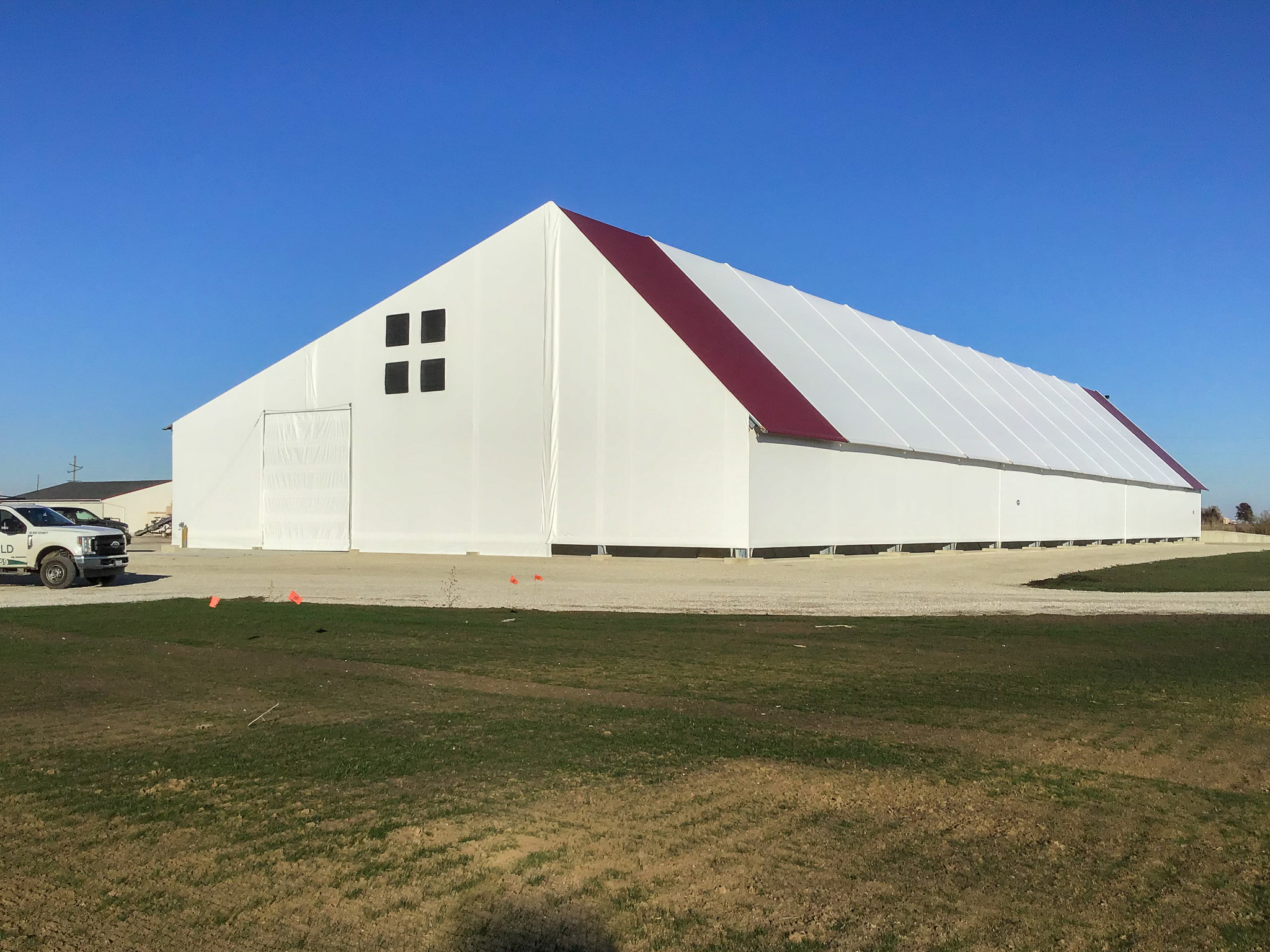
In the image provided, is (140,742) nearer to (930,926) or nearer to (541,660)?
(541,660)

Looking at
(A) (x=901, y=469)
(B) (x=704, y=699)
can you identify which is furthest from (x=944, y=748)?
(A) (x=901, y=469)

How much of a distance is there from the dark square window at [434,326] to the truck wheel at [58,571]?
16202 millimetres

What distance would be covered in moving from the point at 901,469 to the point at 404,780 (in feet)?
109

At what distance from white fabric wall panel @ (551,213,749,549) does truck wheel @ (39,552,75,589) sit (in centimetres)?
1474

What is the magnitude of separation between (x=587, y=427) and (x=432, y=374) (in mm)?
6936

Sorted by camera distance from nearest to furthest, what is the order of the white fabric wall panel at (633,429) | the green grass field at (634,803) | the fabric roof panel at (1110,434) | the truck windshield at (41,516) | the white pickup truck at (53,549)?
the green grass field at (634,803)
the white pickup truck at (53,549)
the truck windshield at (41,516)
the white fabric wall panel at (633,429)
the fabric roof panel at (1110,434)

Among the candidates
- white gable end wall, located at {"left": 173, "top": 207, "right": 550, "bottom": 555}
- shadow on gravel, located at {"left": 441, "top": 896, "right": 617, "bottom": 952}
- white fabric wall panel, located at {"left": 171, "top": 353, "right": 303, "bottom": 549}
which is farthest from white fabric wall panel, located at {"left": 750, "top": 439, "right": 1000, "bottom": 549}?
shadow on gravel, located at {"left": 441, "top": 896, "right": 617, "bottom": 952}

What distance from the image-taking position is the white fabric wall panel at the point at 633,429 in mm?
30891

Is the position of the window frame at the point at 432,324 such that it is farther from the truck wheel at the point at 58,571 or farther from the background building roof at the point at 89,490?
the background building roof at the point at 89,490

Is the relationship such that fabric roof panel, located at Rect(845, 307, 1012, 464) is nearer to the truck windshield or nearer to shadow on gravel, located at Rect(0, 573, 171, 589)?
shadow on gravel, located at Rect(0, 573, 171, 589)

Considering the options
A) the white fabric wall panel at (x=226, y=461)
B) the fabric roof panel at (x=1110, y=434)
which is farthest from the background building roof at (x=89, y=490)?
the fabric roof panel at (x=1110, y=434)

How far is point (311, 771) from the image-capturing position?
6.57 m

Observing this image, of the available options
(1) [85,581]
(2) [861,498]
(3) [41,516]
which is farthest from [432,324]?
(2) [861,498]

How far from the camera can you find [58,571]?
23.0 m
